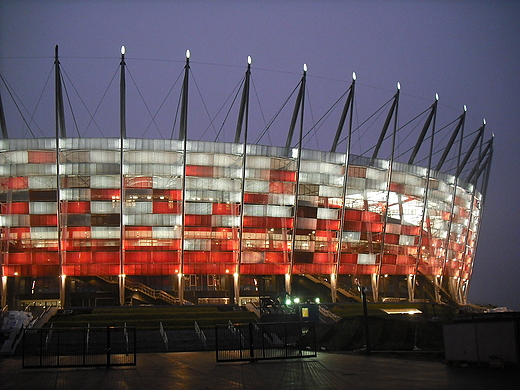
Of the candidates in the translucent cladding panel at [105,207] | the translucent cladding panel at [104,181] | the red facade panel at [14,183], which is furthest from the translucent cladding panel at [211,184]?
the red facade panel at [14,183]

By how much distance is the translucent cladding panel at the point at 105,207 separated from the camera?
65.1 metres

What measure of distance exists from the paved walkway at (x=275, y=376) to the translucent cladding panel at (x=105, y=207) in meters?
39.4

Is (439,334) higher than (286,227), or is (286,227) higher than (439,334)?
(286,227)

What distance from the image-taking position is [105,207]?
65312mm

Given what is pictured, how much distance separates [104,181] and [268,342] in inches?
1399

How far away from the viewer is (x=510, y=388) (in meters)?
16.4

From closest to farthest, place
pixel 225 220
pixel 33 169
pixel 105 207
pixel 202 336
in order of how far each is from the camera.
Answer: pixel 202 336 → pixel 33 169 → pixel 105 207 → pixel 225 220

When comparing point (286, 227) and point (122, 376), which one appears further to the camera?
point (286, 227)

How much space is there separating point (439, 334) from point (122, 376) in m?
18.4

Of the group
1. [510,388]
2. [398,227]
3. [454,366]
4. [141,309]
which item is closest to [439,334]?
[454,366]

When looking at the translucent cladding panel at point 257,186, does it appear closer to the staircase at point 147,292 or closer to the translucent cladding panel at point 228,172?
the translucent cladding panel at point 228,172

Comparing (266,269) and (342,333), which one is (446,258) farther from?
(342,333)

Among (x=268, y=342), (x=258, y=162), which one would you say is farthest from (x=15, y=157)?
(x=268, y=342)

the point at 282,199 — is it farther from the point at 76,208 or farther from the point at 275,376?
the point at 275,376
